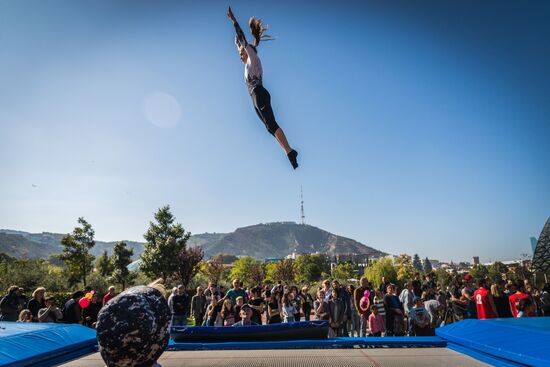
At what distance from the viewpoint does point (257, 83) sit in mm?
5426

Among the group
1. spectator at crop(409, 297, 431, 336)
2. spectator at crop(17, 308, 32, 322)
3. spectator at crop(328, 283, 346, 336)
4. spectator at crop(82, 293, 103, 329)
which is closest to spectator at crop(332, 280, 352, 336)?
spectator at crop(328, 283, 346, 336)

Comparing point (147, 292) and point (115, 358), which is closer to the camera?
point (115, 358)

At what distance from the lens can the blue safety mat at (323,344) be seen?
5469 millimetres

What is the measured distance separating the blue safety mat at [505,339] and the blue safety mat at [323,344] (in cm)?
42

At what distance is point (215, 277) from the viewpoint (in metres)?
46.0

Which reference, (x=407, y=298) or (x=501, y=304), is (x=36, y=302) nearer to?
(x=407, y=298)

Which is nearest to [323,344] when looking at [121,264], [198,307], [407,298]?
[407,298]

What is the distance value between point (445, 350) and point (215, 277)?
4348cm

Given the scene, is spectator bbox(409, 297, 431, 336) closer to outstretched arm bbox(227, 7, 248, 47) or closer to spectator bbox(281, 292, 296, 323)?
spectator bbox(281, 292, 296, 323)

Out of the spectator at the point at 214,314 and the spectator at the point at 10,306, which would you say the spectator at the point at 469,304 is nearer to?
the spectator at the point at 214,314

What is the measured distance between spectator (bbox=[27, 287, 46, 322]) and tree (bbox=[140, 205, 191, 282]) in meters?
22.6

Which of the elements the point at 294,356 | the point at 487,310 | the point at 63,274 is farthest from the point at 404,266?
the point at 294,356

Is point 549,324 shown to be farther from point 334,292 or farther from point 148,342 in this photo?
point 148,342

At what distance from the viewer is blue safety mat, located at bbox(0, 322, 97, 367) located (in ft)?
13.5
